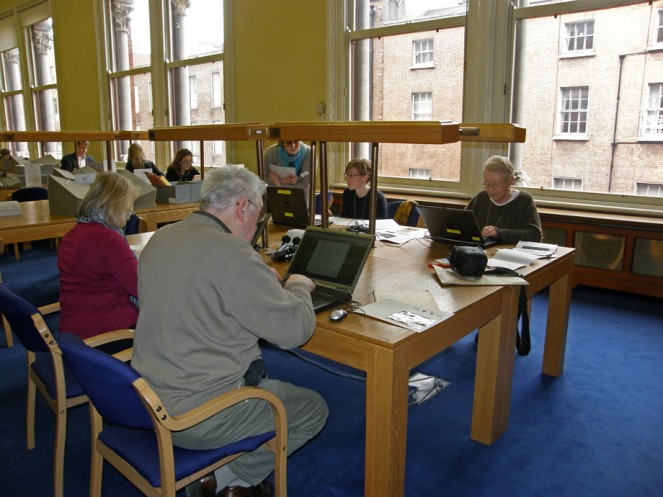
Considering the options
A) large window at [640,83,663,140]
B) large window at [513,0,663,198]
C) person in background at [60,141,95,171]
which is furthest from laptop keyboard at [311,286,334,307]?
person in background at [60,141,95,171]

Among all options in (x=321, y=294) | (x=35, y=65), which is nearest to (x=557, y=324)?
(x=321, y=294)

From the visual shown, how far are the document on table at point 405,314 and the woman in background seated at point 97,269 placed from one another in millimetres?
989

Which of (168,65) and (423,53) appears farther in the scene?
(168,65)

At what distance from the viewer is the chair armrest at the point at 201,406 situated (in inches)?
55.1

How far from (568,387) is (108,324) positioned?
2251 mm

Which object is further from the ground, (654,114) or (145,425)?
(654,114)

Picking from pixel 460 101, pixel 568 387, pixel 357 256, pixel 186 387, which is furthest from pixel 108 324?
pixel 460 101

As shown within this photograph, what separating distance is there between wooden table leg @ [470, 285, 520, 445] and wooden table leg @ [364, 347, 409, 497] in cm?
66

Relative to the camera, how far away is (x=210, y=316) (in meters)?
1.56

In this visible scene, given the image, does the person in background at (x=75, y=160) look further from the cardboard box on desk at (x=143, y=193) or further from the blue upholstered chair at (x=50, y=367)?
the blue upholstered chair at (x=50, y=367)

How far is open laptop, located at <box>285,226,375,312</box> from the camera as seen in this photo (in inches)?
79.7

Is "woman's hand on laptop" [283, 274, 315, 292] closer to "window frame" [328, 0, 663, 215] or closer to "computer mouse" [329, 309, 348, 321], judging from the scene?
"computer mouse" [329, 309, 348, 321]

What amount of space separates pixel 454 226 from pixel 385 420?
1.43 metres

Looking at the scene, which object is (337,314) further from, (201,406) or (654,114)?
(654,114)
